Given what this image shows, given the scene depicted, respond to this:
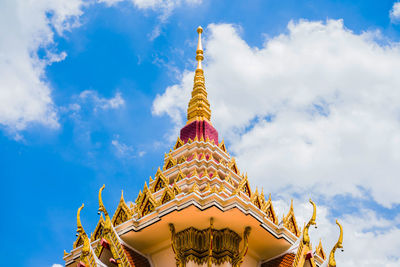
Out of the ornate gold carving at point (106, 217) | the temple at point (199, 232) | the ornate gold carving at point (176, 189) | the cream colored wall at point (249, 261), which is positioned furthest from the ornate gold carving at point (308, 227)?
the ornate gold carving at point (106, 217)

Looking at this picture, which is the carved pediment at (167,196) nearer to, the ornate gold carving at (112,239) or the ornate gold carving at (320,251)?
the ornate gold carving at (112,239)

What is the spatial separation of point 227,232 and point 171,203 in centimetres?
197

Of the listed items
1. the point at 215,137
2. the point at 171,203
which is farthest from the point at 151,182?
the point at 171,203

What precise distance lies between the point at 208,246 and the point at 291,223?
12.1 ft

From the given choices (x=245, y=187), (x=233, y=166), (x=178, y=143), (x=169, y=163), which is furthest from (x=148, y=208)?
(x=178, y=143)

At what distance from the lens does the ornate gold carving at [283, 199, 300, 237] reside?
18.5m

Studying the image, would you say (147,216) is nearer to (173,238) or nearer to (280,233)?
(173,238)

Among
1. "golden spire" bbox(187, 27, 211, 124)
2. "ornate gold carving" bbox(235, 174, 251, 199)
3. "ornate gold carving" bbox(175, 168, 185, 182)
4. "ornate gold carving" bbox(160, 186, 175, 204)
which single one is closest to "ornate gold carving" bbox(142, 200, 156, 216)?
"ornate gold carving" bbox(160, 186, 175, 204)

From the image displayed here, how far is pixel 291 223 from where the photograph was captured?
18.8 meters

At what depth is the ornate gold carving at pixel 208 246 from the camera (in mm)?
16391

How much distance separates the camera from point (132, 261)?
17.0 m

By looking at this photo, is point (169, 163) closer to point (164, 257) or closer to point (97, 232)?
point (97, 232)

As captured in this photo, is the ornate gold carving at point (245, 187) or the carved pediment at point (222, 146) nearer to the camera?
the ornate gold carving at point (245, 187)

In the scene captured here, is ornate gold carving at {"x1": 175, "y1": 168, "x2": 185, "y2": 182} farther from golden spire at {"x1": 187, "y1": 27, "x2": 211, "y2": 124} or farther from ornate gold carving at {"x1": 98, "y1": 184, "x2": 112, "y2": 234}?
golden spire at {"x1": 187, "y1": 27, "x2": 211, "y2": 124}
